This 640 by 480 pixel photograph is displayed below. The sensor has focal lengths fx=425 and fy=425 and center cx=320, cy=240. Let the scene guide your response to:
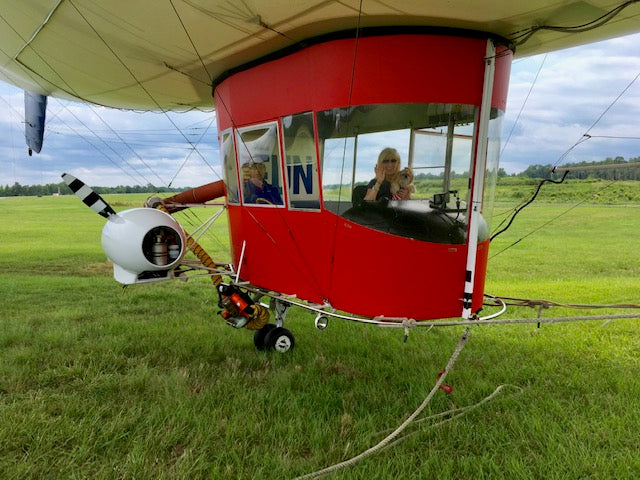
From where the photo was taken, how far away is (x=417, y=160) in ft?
13.0

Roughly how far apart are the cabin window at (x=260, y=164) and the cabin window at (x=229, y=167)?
186 mm

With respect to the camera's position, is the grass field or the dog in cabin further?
the dog in cabin

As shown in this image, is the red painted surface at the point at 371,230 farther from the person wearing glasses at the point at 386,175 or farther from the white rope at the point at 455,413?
the white rope at the point at 455,413

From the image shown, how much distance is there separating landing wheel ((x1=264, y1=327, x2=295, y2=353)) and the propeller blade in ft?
8.29

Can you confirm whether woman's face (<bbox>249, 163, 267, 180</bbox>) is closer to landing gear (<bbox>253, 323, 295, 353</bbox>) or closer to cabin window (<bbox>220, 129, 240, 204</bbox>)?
cabin window (<bbox>220, 129, 240, 204</bbox>)

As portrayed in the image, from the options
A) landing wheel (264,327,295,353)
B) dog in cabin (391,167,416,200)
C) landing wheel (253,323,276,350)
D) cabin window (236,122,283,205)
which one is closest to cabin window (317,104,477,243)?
dog in cabin (391,167,416,200)

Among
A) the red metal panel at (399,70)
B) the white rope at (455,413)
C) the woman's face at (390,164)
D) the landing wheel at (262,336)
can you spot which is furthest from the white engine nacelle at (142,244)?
the white rope at (455,413)

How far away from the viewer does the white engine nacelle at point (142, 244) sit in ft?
15.1

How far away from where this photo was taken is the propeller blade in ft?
15.8

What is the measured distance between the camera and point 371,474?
3.30m

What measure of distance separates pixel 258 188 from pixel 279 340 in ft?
6.96

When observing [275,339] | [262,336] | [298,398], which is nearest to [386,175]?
[298,398]

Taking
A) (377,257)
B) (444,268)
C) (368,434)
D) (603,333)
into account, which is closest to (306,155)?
(377,257)

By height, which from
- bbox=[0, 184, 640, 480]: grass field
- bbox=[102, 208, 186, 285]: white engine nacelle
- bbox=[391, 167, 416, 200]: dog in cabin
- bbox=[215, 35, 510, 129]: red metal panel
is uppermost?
bbox=[215, 35, 510, 129]: red metal panel
